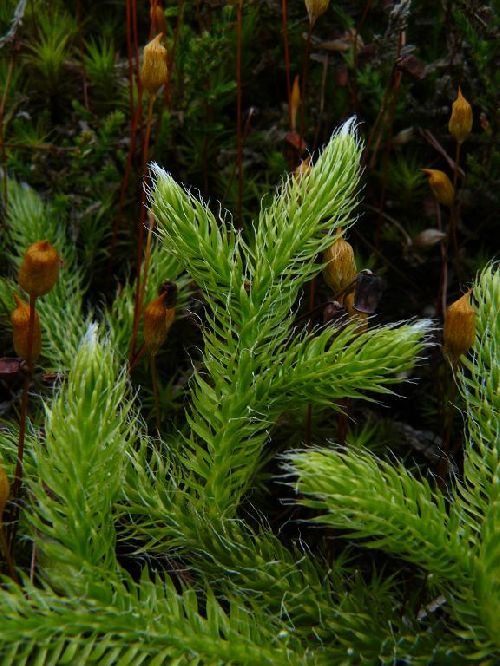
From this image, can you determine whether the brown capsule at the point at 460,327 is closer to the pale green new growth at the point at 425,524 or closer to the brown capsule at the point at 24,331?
the pale green new growth at the point at 425,524

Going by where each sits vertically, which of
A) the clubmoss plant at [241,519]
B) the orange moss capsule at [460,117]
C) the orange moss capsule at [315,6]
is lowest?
the clubmoss plant at [241,519]

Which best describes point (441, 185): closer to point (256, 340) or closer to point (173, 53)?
point (256, 340)

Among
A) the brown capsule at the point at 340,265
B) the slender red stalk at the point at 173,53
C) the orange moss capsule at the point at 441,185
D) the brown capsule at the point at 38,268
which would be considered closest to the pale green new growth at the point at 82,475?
the brown capsule at the point at 38,268

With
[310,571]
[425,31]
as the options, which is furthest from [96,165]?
[310,571]

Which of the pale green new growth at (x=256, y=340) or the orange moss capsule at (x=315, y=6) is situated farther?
the orange moss capsule at (x=315, y=6)

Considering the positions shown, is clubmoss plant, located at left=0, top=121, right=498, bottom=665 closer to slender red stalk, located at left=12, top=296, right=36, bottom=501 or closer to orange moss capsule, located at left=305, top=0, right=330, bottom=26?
slender red stalk, located at left=12, top=296, right=36, bottom=501

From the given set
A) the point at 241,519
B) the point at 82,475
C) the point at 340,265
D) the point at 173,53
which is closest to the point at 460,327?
the point at 340,265
